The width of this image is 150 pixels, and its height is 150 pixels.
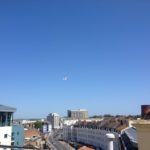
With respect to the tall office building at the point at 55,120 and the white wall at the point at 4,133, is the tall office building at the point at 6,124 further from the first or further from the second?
the tall office building at the point at 55,120

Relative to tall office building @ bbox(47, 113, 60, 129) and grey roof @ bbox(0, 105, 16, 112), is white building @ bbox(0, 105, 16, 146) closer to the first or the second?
grey roof @ bbox(0, 105, 16, 112)

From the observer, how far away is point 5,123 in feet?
76.1

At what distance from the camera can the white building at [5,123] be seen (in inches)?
883

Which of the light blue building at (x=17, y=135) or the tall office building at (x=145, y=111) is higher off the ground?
the tall office building at (x=145, y=111)

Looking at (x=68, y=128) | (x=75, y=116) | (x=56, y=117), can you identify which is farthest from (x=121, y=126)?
(x=75, y=116)

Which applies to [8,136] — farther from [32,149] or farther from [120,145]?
[120,145]

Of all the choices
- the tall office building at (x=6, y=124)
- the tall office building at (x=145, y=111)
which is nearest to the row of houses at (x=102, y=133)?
the tall office building at (x=6, y=124)

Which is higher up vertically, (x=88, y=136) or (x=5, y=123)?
(x=5, y=123)

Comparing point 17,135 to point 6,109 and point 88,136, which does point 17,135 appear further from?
point 88,136

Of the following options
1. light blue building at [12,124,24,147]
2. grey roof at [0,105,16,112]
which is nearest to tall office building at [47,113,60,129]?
light blue building at [12,124,24,147]

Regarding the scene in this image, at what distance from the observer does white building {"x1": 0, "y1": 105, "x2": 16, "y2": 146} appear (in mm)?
22422

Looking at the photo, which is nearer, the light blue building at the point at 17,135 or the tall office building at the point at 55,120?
the light blue building at the point at 17,135

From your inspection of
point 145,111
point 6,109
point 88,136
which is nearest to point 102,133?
point 88,136

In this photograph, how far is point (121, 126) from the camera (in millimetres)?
59344
